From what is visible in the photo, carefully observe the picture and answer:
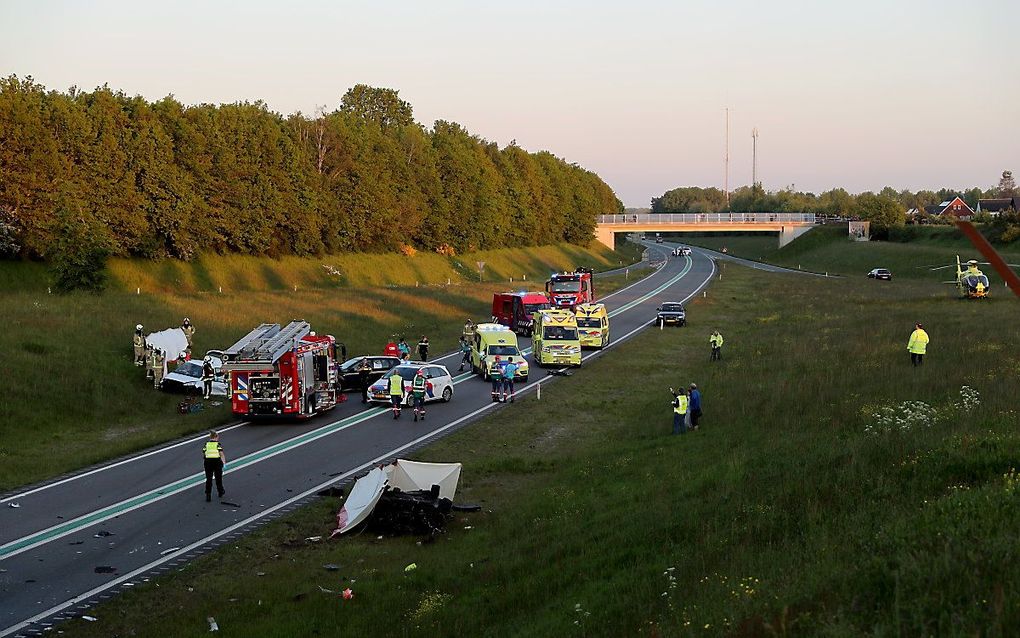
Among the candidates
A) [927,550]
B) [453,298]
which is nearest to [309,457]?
[927,550]

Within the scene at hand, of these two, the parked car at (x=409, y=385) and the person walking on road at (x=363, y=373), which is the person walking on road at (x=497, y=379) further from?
the person walking on road at (x=363, y=373)

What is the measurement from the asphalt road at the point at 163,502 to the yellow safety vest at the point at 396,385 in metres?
0.94

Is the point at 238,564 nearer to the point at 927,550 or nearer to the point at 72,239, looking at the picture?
the point at 927,550

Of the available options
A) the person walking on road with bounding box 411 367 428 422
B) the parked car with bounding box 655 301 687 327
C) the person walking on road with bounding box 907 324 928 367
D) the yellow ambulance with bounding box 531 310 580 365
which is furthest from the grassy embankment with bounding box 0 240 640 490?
the person walking on road with bounding box 907 324 928 367

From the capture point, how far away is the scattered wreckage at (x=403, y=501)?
1875 centimetres

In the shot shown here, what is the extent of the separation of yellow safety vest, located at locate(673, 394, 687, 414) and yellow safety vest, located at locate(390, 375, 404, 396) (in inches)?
415

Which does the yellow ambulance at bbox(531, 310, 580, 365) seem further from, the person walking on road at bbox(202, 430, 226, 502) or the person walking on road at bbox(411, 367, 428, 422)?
the person walking on road at bbox(202, 430, 226, 502)

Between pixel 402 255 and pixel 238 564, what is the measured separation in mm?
76620

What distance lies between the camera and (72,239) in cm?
4844

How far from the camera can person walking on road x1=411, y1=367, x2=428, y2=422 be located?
3156cm

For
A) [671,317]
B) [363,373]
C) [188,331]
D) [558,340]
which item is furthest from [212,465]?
[671,317]

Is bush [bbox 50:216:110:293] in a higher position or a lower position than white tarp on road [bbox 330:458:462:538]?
higher

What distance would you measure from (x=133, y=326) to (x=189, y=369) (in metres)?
6.08

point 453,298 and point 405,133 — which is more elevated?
point 405,133
